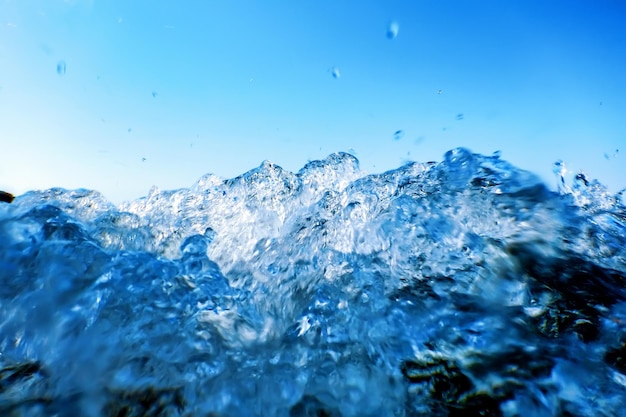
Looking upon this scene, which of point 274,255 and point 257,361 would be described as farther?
point 274,255

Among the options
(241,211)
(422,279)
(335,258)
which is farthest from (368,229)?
(241,211)

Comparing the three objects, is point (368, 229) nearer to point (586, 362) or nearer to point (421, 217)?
point (421, 217)

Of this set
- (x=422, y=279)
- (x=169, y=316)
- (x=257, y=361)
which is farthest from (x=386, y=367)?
(x=169, y=316)

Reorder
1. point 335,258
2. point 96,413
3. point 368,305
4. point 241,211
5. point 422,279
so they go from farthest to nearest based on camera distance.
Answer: point 241,211 < point 335,258 < point 422,279 < point 368,305 < point 96,413

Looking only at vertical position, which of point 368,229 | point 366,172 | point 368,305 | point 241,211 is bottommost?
point 368,305

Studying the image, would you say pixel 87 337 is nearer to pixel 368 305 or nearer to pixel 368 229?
pixel 368 305

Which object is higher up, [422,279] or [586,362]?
[422,279]

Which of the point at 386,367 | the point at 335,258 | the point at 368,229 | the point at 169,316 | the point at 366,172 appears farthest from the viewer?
the point at 366,172
